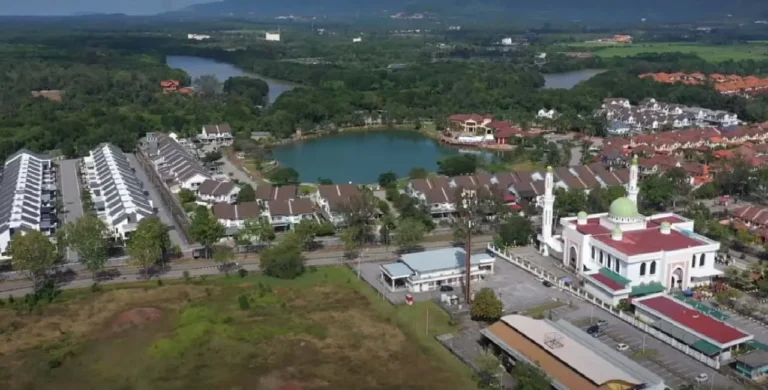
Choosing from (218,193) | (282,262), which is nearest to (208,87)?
(218,193)

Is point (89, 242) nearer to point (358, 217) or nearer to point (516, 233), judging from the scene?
point (358, 217)

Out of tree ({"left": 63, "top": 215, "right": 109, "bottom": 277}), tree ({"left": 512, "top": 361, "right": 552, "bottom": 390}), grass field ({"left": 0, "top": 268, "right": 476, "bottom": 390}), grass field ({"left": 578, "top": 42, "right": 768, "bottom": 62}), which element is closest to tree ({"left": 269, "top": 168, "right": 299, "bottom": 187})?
tree ({"left": 63, "top": 215, "right": 109, "bottom": 277})

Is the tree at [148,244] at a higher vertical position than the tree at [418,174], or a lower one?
higher

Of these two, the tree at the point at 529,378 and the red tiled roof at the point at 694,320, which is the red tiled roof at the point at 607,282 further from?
the tree at the point at 529,378

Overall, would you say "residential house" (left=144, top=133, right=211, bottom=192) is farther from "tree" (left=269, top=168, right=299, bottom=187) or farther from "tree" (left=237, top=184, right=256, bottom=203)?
"tree" (left=269, top=168, right=299, bottom=187)

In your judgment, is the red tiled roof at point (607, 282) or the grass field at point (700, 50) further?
the grass field at point (700, 50)

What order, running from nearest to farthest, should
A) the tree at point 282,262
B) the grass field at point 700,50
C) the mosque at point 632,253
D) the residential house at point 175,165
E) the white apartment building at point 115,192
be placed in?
the mosque at point 632,253 → the tree at point 282,262 → the white apartment building at point 115,192 → the residential house at point 175,165 → the grass field at point 700,50

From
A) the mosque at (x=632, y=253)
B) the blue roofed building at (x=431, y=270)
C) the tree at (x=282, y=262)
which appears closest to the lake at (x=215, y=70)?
the tree at (x=282, y=262)
